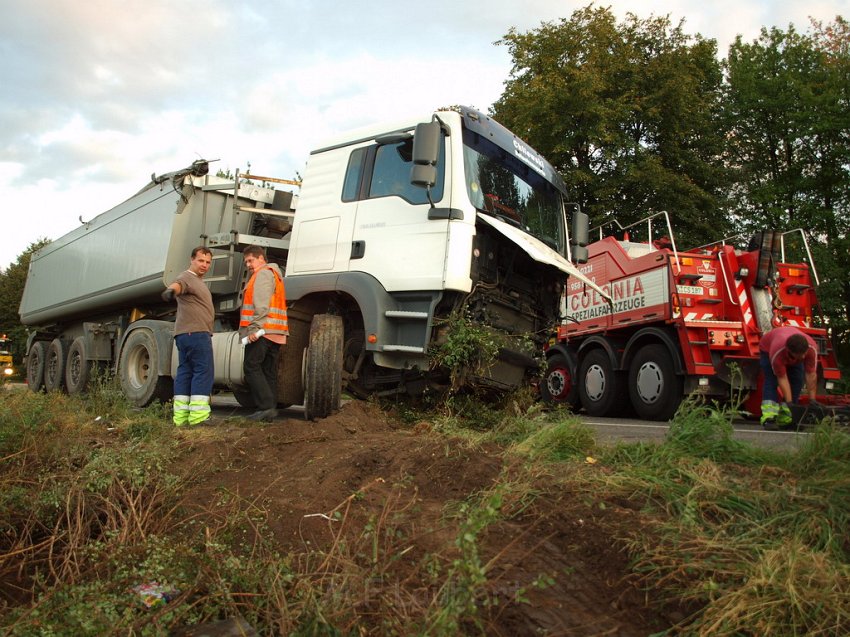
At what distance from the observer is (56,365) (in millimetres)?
11656

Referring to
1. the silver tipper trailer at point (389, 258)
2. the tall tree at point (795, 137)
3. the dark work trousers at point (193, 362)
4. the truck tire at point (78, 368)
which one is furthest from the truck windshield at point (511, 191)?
the tall tree at point (795, 137)

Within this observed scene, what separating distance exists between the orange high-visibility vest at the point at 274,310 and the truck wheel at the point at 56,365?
6.35 m

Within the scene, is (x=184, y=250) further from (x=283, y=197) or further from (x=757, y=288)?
(x=757, y=288)

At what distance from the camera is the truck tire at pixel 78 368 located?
10406 millimetres

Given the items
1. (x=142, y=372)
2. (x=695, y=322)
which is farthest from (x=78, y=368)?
(x=695, y=322)

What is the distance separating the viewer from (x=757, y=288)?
9.23 metres

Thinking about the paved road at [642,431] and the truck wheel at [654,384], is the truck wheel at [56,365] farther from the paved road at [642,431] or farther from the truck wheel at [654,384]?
the truck wheel at [654,384]

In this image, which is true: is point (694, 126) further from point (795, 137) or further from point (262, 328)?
point (262, 328)

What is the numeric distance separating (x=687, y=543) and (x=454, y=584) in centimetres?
86

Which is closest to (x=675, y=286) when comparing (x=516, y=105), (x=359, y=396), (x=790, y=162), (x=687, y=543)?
(x=359, y=396)

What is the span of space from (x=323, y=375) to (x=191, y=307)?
153 centimetres

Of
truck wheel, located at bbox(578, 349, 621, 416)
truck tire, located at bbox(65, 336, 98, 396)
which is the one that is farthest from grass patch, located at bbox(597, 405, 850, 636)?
truck tire, located at bbox(65, 336, 98, 396)

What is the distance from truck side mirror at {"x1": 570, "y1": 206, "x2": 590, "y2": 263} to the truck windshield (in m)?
0.13

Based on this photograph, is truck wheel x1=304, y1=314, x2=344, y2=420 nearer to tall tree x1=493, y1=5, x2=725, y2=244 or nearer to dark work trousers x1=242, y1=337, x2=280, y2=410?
dark work trousers x1=242, y1=337, x2=280, y2=410
